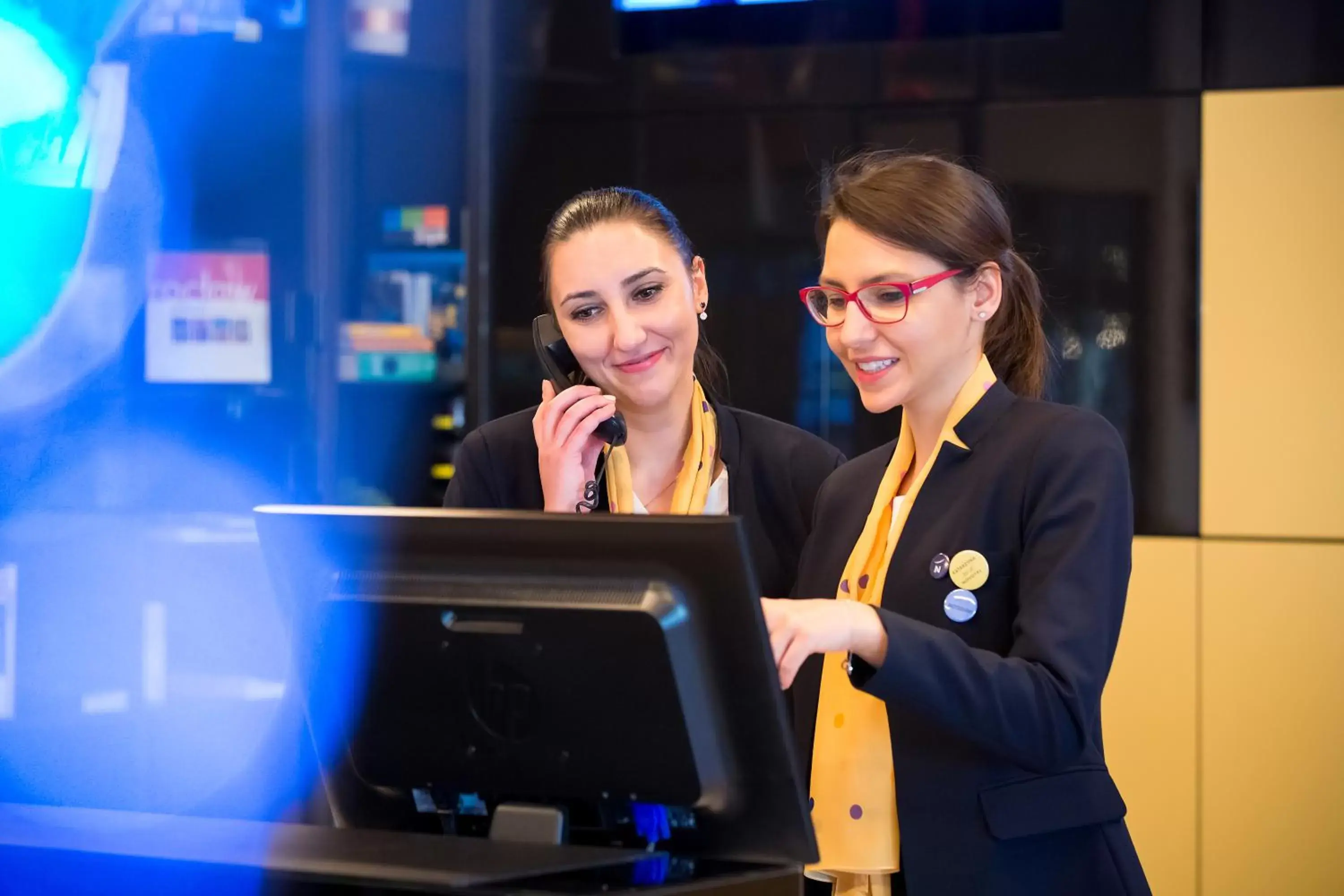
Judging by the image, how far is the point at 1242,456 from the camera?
350cm

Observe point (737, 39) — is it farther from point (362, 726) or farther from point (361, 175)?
point (362, 726)

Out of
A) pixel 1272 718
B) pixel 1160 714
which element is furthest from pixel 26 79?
pixel 1272 718

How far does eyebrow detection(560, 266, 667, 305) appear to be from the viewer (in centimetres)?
210

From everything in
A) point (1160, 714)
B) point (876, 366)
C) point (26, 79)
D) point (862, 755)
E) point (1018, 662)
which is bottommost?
point (1160, 714)

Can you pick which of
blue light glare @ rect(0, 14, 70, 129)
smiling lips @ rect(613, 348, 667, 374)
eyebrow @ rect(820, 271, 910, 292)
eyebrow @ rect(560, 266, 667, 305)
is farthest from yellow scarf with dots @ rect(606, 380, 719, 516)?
blue light glare @ rect(0, 14, 70, 129)

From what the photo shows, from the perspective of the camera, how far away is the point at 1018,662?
1.37 meters

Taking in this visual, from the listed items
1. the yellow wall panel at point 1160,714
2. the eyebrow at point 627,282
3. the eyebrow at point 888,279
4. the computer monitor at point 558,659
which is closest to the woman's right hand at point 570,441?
the eyebrow at point 627,282

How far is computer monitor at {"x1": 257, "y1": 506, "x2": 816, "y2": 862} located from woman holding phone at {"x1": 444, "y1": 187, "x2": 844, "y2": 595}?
885 millimetres

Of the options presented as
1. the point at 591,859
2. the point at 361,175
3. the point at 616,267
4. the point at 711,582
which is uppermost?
the point at 361,175

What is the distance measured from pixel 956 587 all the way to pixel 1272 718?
2288 millimetres

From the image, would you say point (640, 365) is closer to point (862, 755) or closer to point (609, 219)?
point (609, 219)

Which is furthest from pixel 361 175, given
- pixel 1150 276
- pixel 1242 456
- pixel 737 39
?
pixel 1242 456

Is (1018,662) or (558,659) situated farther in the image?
(1018,662)

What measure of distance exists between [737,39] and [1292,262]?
148cm
